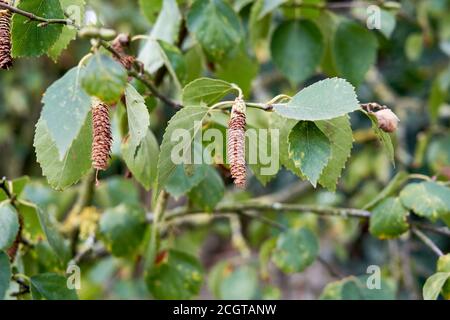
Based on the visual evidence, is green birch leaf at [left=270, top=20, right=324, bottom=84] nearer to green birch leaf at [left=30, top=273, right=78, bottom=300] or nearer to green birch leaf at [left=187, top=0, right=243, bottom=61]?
green birch leaf at [left=187, top=0, right=243, bottom=61]

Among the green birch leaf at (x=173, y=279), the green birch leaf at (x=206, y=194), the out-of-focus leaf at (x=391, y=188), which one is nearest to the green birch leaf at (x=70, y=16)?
the green birch leaf at (x=206, y=194)

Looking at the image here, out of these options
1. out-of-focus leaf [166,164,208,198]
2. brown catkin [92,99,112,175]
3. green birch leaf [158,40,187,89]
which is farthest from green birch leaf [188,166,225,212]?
brown catkin [92,99,112,175]

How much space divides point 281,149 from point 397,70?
1754mm

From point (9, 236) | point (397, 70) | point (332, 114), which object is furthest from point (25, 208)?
point (397, 70)

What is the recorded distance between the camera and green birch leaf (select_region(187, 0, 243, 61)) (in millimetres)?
974

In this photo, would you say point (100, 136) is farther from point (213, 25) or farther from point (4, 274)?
point (213, 25)

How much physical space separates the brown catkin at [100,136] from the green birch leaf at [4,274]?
223 millimetres

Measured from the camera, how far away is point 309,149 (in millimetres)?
695

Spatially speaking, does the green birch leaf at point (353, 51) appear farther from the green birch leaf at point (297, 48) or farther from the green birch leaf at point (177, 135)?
the green birch leaf at point (177, 135)

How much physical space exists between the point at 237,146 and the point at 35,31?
0.98ft

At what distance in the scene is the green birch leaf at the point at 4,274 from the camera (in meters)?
0.76

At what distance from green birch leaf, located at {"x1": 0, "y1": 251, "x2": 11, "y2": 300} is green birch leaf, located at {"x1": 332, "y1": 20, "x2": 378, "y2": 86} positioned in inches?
27.2

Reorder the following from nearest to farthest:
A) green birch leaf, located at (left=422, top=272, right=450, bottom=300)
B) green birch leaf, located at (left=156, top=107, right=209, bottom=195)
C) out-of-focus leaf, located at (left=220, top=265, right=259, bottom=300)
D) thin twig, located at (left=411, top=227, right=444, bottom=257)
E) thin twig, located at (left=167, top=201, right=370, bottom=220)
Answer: green birch leaf, located at (left=156, top=107, right=209, bottom=195) < green birch leaf, located at (left=422, top=272, right=450, bottom=300) < thin twig, located at (left=411, top=227, right=444, bottom=257) < thin twig, located at (left=167, top=201, right=370, bottom=220) < out-of-focus leaf, located at (left=220, top=265, right=259, bottom=300)
